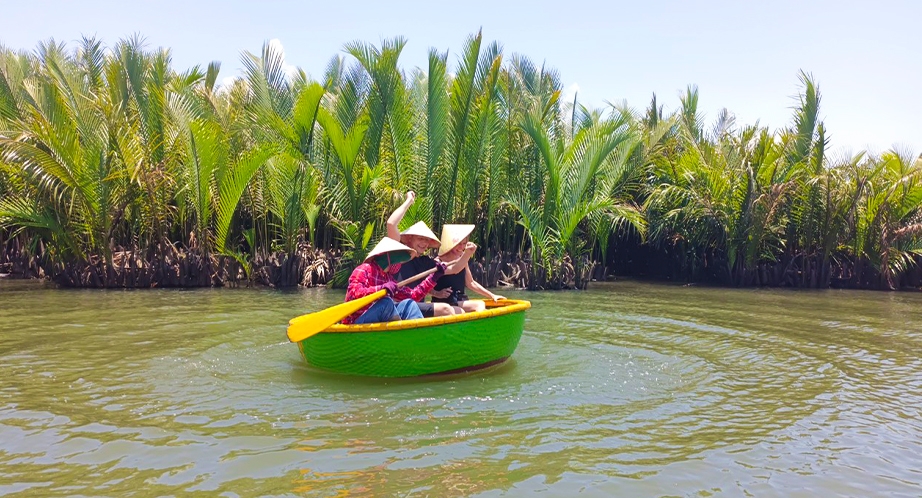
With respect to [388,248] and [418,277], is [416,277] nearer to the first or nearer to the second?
[418,277]

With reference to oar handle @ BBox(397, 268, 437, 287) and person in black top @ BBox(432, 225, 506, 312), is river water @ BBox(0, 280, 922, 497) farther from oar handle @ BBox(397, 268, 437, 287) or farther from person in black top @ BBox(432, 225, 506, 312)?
oar handle @ BBox(397, 268, 437, 287)

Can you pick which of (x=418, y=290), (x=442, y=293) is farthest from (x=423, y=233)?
(x=442, y=293)

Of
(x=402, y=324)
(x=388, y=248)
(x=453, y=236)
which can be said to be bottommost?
(x=402, y=324)

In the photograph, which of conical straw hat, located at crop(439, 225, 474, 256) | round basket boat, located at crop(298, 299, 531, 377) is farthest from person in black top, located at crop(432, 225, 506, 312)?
round basket boat, located at crop(298, 299, 531, 377)

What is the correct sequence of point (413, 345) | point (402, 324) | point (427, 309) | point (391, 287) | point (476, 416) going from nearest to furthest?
point (476, 416) → point (402, 324) → point (413, 345) → point (391, 287) → point (427, 309)

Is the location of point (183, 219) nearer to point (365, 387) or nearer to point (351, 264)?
point (351, 264)

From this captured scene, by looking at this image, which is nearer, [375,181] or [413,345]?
[413,345]

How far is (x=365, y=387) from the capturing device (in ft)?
20.8

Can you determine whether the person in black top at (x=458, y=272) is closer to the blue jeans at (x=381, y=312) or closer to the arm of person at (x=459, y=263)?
the arm of person at (x=459, y=263)

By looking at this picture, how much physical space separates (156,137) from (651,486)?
540 inches

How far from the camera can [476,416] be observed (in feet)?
17.8

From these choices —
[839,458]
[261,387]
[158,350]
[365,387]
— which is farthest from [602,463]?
[158,350]

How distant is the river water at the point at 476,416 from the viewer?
4.21 metres

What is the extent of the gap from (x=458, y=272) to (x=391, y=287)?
0.99 metres
